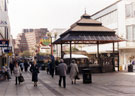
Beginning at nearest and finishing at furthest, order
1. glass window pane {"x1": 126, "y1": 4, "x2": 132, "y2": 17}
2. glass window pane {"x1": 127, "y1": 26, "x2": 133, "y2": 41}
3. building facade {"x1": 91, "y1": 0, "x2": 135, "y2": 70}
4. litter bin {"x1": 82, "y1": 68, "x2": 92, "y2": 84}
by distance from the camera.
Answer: litter bin {"x1": 82, "y1": 68, "x2": 92, "y2": 84}, building facade {"x1": 91, "y1": 0, "x2": 135, "y2": 70}, glass window pane {"x1": 127, "y1": 26, "x2": 133, "y2": 41}, glass window pane {"x1": 126, "y1": 4, "x2": 132, "y2": 17}

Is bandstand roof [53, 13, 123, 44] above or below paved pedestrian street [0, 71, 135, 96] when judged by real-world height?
above

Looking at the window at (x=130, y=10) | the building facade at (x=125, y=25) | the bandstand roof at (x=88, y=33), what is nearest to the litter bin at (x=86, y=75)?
the bandstand roof at (x=88, y=33)

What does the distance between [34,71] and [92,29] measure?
1504 centimetres

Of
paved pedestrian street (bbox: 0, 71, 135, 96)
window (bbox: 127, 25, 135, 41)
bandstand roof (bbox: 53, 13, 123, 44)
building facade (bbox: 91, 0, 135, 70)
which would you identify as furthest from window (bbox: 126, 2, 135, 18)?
paved pedestrian street (bbox: 0, 71, 135, 96)

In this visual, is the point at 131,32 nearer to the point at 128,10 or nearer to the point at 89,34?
the point at 128,10

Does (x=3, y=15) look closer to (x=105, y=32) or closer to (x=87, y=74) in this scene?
(x=87, y=74)

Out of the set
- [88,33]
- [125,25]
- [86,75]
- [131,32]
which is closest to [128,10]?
[125,25]

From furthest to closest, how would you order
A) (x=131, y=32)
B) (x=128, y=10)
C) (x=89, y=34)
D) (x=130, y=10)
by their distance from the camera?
(x=128, y=10) → (x=130, y=10) → (x=131, y=32) → (x=89, y=34)

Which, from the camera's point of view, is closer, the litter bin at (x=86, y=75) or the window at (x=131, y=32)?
A: the litter bin at (x=86, y=75)

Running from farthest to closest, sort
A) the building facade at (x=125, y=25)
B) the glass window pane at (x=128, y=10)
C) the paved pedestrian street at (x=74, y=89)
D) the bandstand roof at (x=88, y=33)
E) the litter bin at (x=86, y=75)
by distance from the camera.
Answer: the glass window pane at (x=128, y=10), the building facade at (x=125, y=25), the bandstand roof at (x=88, y=33), the litter bin at (x=86, y=75), the paved pedestrian street at (x=74, y=89)

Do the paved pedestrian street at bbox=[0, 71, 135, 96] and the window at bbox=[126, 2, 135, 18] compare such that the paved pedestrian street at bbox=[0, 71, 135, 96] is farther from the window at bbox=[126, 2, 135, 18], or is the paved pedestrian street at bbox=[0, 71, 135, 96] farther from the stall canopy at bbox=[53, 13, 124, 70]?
the window at bbox=[126, 2, 135, 18]

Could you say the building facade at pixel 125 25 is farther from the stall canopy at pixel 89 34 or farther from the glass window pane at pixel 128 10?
the stall canopy at pixel 89 34

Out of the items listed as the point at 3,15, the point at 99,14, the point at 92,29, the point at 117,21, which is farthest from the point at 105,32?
the point at 99,14

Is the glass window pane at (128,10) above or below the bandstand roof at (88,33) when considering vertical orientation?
above
